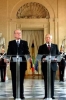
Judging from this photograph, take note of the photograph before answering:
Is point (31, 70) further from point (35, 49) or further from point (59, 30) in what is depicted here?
point (59, 30)

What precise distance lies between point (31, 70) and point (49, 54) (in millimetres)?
11553

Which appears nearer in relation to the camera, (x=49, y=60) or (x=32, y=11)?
(x=49, y=60)

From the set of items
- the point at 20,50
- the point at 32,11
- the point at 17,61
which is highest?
the point at 32,11

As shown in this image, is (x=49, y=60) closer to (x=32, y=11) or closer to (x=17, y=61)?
(x=17, y=61)

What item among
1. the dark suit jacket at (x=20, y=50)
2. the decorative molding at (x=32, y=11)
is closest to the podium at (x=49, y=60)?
the dark suit jacket at (x=20, y=50)

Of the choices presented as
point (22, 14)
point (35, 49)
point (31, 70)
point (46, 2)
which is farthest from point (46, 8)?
point (31, 70)

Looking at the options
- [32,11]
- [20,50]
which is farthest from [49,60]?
[32,11]

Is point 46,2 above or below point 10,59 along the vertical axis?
above

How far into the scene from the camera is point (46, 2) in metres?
17.4

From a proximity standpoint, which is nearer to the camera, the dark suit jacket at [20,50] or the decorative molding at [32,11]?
the dark suit jacket at [20,50]

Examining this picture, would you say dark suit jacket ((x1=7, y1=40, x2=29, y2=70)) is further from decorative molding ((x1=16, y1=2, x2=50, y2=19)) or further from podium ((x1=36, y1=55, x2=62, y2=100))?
decorative molding ((x1=16, y1=2, x2=50, y2=19))

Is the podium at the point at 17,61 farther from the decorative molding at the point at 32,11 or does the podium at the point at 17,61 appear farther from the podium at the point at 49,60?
the decorative molding at the point at 32,11

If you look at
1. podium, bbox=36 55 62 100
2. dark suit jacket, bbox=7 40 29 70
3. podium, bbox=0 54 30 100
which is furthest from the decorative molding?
podium, bbox=0 54 30 100

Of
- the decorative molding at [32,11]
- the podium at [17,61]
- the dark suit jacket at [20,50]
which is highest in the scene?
the decorative molding at [32,11]
